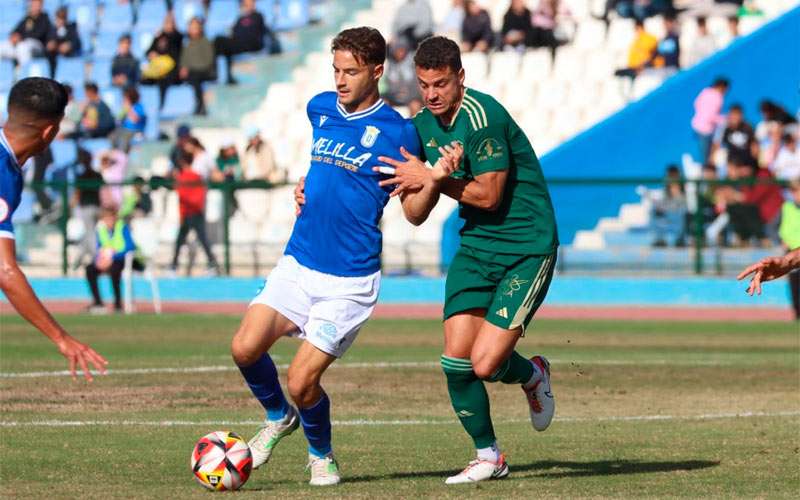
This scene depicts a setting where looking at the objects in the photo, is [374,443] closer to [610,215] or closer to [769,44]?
[610,215]

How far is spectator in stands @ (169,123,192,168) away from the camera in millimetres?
30237

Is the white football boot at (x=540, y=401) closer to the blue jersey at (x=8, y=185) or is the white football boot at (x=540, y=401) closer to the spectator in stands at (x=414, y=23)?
the blue jersey at (x=8, y=185)

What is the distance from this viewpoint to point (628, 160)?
29.1m

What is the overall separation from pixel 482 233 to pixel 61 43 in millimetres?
29006

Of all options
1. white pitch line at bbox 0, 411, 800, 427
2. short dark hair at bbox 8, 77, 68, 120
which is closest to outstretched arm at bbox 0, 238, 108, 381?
short dark hair at bbox 8, 77, 68, 120

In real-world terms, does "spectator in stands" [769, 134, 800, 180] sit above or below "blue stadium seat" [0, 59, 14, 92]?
below

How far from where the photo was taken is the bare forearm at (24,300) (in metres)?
7.35

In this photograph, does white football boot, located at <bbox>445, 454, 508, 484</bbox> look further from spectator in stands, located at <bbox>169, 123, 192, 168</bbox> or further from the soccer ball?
spectator in stands, located at <bbox>169, 123, 192, 168</bbox>

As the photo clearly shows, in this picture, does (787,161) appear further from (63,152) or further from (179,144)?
(63,152)

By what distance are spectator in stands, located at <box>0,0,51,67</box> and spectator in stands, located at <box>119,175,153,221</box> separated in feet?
33.0

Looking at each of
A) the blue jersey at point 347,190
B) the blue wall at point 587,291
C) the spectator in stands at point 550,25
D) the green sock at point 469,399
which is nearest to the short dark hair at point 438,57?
the blue jersey at point 347,190

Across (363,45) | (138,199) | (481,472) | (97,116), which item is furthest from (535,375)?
(97,116)

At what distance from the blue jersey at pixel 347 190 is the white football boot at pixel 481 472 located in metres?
1.25

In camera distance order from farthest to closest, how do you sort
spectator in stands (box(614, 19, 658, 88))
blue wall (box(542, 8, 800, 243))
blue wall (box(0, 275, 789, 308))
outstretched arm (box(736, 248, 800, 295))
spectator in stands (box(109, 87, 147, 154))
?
spectator in stands (box(109, 87, 147, 154)) < spectator in stands (box(614, 19, 658, 88)) < blue wall (box(542, 8, 800, 243)) < blue wall (box(0, 275, 789, 308)) < outstretched arm (box(736, 248, 800, 295))
